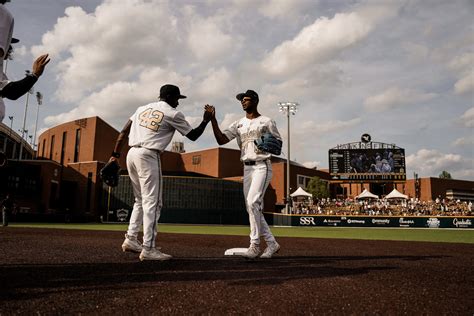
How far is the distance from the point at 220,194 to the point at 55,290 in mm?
36179

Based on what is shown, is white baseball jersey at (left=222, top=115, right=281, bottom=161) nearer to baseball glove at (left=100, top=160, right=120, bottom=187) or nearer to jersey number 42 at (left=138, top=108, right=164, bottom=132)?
jersey number 42 at (left=138, top=108, right=164, bottom=132)

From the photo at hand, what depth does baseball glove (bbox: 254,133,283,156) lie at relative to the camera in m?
4.68

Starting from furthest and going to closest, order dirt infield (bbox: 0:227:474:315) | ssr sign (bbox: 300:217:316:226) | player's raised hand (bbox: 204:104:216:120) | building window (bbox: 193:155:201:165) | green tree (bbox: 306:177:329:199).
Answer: building window (bbox: 193:155:201:165), green tree (bbox: 306:177:329:199), ssr sign (bbox: 300:217:316:226), player's raised hand (bbox: 204:104:216:120), dirt infield (bbox: 0:227:474:315)

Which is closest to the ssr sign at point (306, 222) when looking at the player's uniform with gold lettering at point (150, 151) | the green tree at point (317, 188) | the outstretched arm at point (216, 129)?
the outstretched arm at point (216, 129)

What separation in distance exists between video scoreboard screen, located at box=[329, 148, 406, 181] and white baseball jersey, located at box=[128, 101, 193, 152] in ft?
121

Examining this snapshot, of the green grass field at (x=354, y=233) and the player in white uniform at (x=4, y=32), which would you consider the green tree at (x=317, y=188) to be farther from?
the player in white uniform at (x=4, y=32)

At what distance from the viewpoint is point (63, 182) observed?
124 feet

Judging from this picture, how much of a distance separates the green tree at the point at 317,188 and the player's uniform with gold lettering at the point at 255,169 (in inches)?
1907

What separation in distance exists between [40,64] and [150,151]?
1.54 metres

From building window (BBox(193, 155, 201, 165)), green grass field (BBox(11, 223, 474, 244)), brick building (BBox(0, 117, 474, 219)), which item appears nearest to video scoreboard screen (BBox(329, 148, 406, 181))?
brick building (BBox(0, 117, 474, 219))

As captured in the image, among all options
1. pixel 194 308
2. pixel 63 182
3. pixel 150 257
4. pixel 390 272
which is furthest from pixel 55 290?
pixel 63 182

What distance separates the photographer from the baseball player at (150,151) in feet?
14.0

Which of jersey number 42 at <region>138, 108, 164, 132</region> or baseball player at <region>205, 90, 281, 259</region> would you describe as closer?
jersey number 42 at <region>138, 108, 164, 132</region>

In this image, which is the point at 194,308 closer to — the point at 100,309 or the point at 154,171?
the point at 100,309
